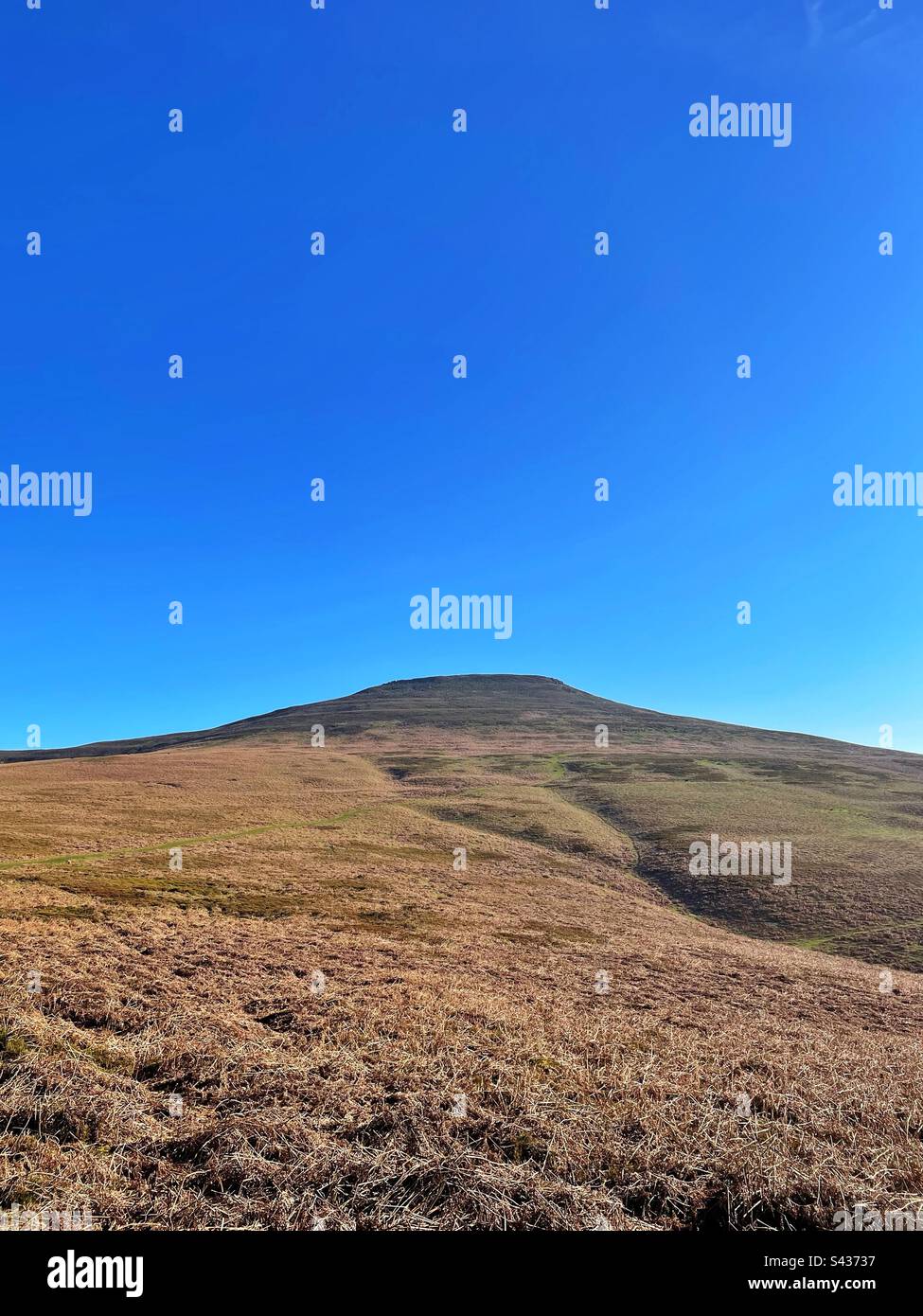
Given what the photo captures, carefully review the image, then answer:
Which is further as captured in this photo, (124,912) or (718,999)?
(124,912)

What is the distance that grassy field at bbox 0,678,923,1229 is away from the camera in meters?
7.47

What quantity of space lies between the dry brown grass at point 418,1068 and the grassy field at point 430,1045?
0.05 m

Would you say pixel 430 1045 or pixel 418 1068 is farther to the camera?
pixel 430 1045

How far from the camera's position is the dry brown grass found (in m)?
7.40

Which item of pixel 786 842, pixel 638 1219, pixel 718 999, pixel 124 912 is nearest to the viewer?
pixel 638 1219

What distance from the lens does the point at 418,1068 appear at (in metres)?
10.7

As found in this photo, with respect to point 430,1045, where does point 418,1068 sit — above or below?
above

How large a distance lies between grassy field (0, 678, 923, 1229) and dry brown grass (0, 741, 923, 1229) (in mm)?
53

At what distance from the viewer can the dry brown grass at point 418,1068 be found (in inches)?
291

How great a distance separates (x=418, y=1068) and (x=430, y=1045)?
1.15 m
